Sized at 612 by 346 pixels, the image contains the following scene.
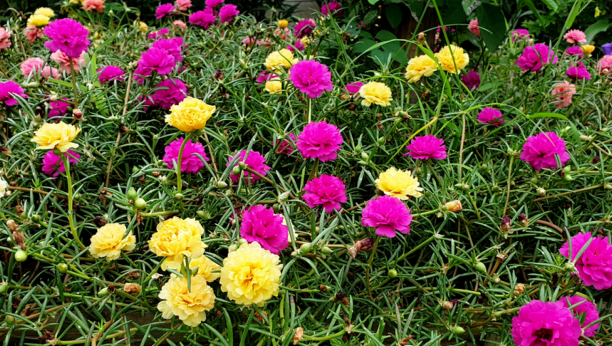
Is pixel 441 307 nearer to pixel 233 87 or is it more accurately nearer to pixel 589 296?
pixel 589 296

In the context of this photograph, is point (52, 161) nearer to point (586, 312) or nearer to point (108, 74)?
point (108, 74)

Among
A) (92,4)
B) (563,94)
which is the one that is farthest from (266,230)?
(92,4)

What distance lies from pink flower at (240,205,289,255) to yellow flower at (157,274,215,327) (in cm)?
11

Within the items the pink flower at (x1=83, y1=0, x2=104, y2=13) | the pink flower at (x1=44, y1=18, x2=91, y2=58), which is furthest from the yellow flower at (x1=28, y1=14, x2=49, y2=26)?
the pink flower at (x1=44, y1=18, x2=91, y2=58)

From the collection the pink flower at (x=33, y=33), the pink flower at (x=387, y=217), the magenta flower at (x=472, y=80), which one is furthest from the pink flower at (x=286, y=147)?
the pink flower at (x=33, y=33)

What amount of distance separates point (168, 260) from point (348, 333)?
32 cm

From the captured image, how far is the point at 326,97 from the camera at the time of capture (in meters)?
1.34

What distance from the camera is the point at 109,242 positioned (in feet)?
2.61

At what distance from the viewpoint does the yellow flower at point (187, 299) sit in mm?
671

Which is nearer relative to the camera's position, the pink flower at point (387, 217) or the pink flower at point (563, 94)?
the pink flower at point (387, 217)

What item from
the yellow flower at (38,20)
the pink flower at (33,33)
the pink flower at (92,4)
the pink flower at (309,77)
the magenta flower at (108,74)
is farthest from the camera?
the pink flower at (92,4)

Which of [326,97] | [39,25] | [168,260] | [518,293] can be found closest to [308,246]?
[168,260]

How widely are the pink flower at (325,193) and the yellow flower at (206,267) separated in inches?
8.4

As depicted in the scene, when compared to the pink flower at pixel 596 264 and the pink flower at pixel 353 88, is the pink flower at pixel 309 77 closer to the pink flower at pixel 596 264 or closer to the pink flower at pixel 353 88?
the pink flower at pixel 353 88
